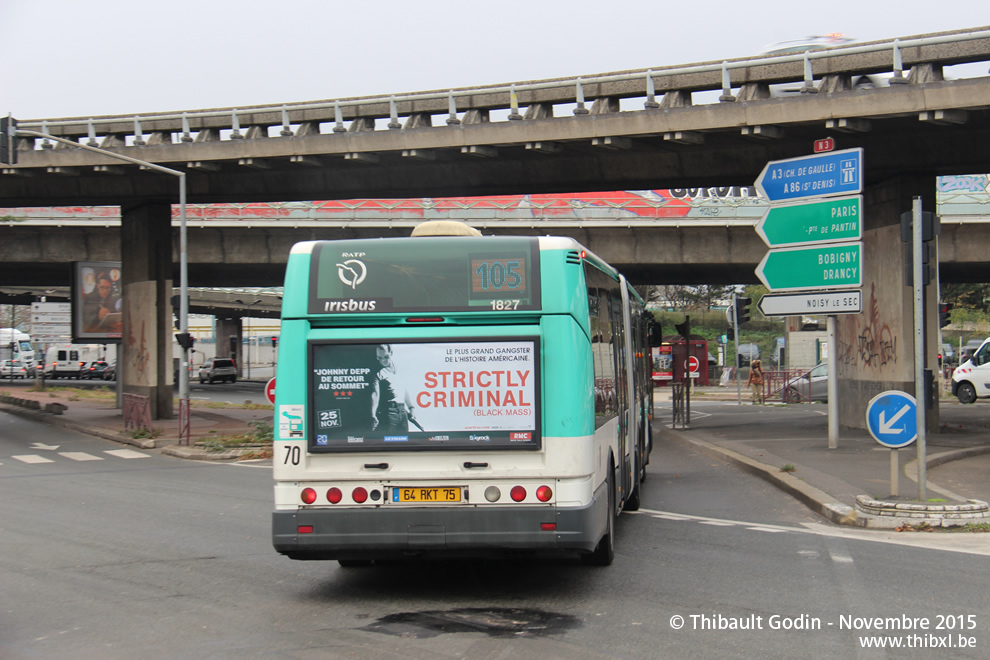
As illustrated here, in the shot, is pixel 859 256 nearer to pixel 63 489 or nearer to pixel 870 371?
pixel 870 371

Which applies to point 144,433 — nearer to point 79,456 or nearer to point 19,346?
point 79,456

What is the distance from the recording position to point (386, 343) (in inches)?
290

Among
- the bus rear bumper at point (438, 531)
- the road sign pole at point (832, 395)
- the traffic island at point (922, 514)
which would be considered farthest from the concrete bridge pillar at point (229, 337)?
the bus rear bumper at point (438, 531)

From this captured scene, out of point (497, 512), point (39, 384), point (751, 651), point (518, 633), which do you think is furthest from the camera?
point (39, 384)

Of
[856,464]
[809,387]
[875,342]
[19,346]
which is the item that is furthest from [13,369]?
[856,464]

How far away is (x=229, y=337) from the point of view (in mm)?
85312

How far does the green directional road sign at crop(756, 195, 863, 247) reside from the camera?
16781 mm

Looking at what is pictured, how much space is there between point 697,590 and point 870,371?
15.9 m

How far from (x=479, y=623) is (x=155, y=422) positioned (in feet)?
85.4

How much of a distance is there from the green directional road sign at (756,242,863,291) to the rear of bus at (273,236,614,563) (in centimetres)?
1070

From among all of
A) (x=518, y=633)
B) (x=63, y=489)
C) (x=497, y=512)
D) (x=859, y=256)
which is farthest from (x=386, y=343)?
(x=859, y=256)

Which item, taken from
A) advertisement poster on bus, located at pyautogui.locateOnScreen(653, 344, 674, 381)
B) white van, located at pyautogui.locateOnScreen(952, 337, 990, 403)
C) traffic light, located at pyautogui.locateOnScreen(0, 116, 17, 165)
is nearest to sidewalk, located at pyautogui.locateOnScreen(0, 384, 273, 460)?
traffic light, located at pyautogui.locateOnScreen(0, 116, 17, 165)

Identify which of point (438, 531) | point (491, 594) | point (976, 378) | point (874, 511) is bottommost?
point (491, 594)

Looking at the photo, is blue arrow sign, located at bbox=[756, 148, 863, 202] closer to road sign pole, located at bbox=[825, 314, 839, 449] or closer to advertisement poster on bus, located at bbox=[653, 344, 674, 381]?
road sign pole, located at bbox=[825, 314, 839, 449]
